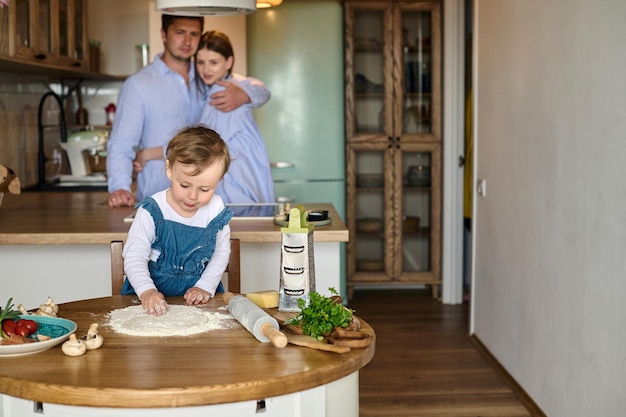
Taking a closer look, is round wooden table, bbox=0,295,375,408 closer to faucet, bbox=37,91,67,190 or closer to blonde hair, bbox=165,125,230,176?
blonde hair, bbox=165,125,230,176

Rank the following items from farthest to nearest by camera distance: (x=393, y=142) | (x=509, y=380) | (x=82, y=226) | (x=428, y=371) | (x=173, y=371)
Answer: (x=393, y=142) < (x=428, y=371) < (x=509, y=380) < (x=82, y=226) < (x=173, y=371)

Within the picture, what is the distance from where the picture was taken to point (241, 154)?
3.96m

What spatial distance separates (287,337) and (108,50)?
429 cm

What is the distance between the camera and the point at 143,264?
2.27 meters

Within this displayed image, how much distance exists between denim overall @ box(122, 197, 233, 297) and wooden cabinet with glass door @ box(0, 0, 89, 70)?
1.84 metres

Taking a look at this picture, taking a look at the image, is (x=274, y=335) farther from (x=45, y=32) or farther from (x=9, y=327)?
(x=45, y=32)

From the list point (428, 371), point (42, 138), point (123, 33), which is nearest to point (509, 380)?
point (428, 371)

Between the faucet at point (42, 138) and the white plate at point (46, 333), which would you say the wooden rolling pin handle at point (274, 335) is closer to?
the white plate at point (46, 333)

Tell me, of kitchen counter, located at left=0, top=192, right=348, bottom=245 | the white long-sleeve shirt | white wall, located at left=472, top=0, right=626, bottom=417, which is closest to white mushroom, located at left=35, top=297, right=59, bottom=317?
the white long-sleeve shirt

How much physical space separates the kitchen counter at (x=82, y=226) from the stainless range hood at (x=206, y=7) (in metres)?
0.76

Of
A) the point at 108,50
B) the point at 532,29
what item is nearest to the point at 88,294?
the point at 532,29

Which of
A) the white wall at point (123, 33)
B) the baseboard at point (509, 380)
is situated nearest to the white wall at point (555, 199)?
the baseboard at point (509, 380)

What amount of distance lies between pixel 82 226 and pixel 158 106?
0.90 m

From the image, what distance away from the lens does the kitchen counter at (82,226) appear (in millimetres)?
2926
